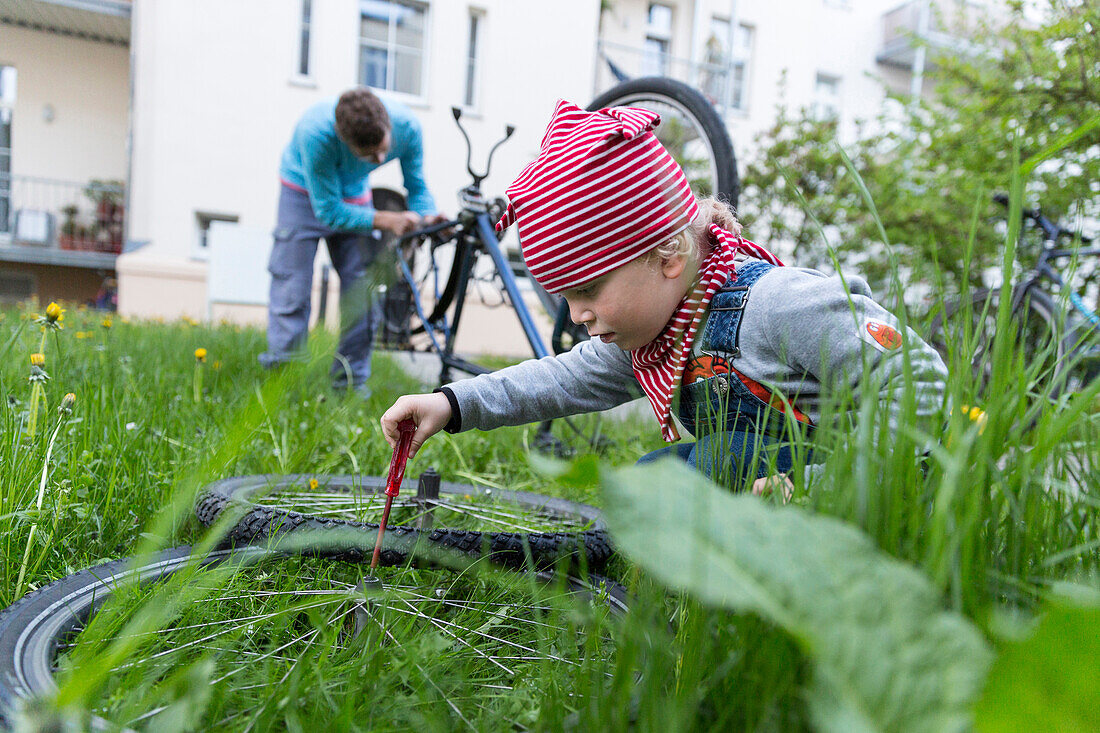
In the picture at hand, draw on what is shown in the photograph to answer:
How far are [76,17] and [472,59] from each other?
6.23 m

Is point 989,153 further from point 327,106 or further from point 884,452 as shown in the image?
point 884,452

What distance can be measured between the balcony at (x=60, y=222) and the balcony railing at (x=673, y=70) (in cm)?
798

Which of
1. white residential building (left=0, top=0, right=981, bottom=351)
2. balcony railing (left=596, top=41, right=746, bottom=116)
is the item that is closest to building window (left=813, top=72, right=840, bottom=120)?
white residential building (left=0, top=0, right=981, bottom=351)

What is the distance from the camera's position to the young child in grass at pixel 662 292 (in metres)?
1.20

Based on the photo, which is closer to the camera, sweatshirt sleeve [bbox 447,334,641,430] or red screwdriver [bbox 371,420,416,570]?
red screwdriver [bbox 371,420,416,570]

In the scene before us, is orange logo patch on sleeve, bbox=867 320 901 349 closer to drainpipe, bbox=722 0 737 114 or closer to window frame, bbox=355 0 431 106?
window frame, bbox=355 0 431 106

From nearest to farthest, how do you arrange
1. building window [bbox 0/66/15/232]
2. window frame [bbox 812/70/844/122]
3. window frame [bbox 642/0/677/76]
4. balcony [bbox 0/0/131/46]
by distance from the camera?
balcony [bbox 0/0/131/46] → building window [bbox 0/66/15/232] → window frame [bbox 642/0/677/76] → window frame [bbox 812/70/844/122]

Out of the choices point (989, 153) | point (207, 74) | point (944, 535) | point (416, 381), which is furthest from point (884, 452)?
point (207, 74)

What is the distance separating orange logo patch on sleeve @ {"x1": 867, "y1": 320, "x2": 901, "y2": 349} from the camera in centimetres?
106

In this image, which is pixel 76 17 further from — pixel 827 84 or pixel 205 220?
pixel 827 84

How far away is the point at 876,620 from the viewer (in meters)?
0.42

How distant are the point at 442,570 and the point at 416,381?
8.82ft

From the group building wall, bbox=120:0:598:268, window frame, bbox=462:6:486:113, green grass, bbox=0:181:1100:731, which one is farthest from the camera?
window frame, bbox=462:6:486:113

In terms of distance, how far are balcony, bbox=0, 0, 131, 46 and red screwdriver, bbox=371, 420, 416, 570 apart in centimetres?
1254
